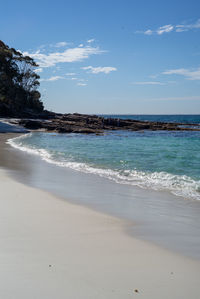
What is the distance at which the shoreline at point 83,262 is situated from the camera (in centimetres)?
290

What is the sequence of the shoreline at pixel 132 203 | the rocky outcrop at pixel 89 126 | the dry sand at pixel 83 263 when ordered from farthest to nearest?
the rocky outcrop at pixel 89 126
the shoreline at pixel 132 203
the dry sand at pixel 83 263

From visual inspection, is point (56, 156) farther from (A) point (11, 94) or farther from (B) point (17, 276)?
(A) point (11, 94)

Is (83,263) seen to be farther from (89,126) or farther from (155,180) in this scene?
(89,126)

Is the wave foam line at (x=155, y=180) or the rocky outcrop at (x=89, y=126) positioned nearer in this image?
the wave foam line at (x=155, y=180)

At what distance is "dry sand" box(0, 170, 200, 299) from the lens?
9.48 feet

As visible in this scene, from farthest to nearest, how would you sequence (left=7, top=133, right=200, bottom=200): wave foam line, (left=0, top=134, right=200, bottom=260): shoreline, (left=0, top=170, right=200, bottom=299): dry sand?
(left=7, top=133, right=200, bottom=200): wave foam line, (left=0, top=134, right=200, bottom=260): shoreline, (left=0, top=170, right=200, bottom=299): dry sand

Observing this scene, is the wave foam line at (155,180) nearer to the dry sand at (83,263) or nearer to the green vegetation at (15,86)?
the dry sand at (83,263)

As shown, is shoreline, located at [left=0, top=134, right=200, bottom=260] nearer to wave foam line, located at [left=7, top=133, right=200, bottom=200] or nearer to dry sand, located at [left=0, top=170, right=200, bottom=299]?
dry sand, located at [left=0, top=170, right=200, bottom=299]

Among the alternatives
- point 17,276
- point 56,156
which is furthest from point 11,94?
point 17,276

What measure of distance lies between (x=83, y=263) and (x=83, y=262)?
27mm

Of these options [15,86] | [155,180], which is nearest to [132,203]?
[155,180]

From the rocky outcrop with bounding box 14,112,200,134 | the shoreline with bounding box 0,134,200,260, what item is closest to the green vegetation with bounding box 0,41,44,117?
the rocky outcrop with bounding box 14,112,200,134

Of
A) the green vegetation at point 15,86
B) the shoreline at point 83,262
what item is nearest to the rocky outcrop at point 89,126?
the green vegetation at point 15,86

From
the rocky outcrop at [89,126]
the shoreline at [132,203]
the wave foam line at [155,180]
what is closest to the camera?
the shoreline at [132,203]
